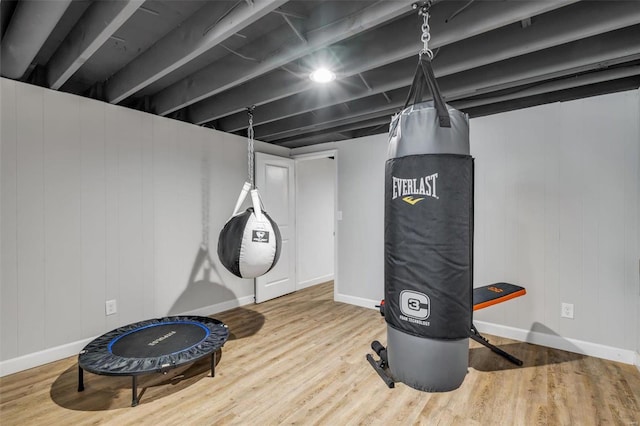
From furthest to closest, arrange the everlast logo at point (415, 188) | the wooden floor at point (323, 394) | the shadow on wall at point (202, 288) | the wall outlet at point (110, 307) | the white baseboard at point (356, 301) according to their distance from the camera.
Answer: the white baseboard at point (356, 301) < the shadow on wall at point (202, 288) < the wall outlet at point (110, 307) < the wooden floor at point (323, 394) < the everlast logo at point (415, 188)

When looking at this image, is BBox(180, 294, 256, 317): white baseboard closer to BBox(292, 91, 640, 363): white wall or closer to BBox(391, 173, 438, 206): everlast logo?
BBox(292, 91, 640, 363): white wall

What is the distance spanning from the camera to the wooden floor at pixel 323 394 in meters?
1.96

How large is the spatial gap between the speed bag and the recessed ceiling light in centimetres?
133

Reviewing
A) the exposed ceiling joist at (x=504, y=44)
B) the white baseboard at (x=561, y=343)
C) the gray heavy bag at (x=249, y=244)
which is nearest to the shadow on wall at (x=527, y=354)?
the white baseboard at (x=561, y=343)

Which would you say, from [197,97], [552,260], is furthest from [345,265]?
[197,97]

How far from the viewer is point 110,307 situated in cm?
304

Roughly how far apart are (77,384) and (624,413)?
12.6 ft

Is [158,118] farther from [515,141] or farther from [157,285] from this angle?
[515,141]

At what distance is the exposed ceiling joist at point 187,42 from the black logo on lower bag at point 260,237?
1.49 meters

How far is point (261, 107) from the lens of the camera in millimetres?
3652

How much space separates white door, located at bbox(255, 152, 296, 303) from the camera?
4477 millimetres

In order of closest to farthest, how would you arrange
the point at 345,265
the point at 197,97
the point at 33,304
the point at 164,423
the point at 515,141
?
the point at 164,423 → the point at 33,304 → the point at 197,97 → the point at 515,141 → the point at 345,265

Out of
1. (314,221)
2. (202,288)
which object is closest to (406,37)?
(202,288)

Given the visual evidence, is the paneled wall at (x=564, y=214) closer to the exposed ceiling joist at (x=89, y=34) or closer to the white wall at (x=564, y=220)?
the white wall at (x=564, y=220)
